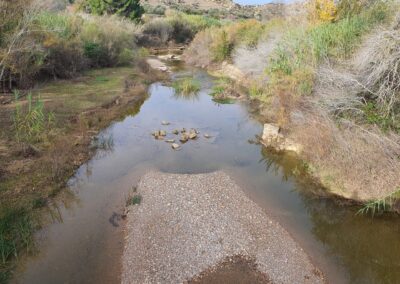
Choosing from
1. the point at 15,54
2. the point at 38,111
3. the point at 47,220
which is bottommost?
the point at 47,220

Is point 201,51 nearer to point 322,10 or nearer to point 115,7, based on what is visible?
point 322,10

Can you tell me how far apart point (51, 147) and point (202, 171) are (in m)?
6.76

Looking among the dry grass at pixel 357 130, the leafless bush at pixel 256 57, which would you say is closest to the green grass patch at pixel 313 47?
the dry grass at pixel 357 130

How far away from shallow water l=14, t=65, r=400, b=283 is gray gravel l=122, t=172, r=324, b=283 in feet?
1.90

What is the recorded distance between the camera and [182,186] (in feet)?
40.3

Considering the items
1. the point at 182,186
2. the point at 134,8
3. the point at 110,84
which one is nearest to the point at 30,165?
the point at 182,186

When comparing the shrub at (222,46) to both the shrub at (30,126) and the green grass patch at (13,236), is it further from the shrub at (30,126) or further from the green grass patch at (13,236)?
the green grass patch at (13,236)

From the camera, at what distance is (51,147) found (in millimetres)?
14570

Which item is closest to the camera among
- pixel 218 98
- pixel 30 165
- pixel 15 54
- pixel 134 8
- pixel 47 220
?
pixel 47 220

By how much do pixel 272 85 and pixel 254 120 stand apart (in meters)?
2.49

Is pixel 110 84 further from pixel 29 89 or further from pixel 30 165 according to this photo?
pixel 30 165

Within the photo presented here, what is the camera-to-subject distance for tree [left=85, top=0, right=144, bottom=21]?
1956 inches

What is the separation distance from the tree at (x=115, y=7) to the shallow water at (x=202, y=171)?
36.4 metres

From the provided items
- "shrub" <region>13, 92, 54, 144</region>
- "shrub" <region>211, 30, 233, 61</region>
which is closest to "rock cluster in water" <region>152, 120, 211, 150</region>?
"shrub" <region>13, 92, 54, 144</region>
